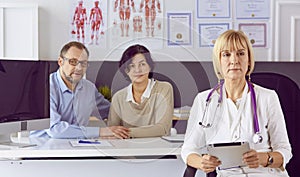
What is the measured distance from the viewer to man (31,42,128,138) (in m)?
2.22

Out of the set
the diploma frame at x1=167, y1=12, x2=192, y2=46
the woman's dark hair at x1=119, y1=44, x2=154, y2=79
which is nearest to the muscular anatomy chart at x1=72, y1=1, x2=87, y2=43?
the diploma frame at x1=167, y1=12, x2=192, y2=46

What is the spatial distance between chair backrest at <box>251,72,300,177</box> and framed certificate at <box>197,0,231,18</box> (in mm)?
560

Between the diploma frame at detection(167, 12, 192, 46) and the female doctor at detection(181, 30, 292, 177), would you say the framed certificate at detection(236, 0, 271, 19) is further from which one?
the female doctor at detection(181, 30, 292, 177)

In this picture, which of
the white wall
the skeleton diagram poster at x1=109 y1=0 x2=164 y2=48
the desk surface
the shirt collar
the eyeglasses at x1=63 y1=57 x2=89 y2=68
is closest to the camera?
the desk surface

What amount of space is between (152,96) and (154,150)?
25 centimetres

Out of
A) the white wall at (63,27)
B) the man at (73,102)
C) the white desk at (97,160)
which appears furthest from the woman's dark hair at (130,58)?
the white wall at (63,27)

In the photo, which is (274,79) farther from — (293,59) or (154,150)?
(154,150)

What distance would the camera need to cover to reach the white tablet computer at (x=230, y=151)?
1.71 meters

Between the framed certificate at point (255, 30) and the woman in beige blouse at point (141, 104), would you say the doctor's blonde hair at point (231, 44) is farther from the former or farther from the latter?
the framed certificate at point (255, 30)

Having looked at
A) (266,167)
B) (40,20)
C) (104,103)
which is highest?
(40,20)

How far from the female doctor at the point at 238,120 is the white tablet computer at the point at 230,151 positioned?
22 millimetres

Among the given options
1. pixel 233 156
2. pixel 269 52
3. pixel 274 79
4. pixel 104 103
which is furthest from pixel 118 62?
pixel 269 52

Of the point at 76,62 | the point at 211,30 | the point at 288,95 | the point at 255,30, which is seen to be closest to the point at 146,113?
the point at 76,62

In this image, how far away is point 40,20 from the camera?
3.08 m
